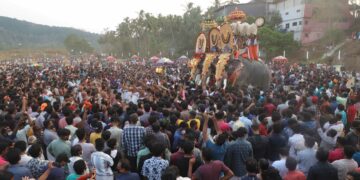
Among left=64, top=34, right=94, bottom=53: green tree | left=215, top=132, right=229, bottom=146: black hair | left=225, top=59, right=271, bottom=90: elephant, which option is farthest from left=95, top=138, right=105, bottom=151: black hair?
left=64, top=34, right=94, bottom=53: green tree

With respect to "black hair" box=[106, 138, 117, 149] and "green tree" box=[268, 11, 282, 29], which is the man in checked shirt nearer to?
"black hair" box=[106, 138, 117, 149]

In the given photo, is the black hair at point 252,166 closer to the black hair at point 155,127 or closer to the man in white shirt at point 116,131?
the black hair at point 155,127

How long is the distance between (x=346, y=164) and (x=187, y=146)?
2128 millimetres

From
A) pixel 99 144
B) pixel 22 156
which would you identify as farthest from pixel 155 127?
pixel 22 156

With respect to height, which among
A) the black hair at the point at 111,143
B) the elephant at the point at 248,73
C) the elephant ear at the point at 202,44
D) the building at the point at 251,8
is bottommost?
the elephant at the point at 248,73

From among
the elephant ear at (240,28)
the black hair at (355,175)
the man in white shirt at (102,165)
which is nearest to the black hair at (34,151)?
the man in white shirt at (102,165)

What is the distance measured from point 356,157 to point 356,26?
142 feet

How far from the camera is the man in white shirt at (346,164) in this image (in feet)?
16.6

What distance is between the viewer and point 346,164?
A: 5082 millimetres

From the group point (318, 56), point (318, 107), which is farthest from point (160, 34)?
point (318, 107)

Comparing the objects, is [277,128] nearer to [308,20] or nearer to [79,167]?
[79,167]

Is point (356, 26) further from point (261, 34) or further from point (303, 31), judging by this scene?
point (261, 34)

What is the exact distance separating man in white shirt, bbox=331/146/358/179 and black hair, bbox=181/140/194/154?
6.36 feet

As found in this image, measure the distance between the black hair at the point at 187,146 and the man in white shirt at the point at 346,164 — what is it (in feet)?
6.36
